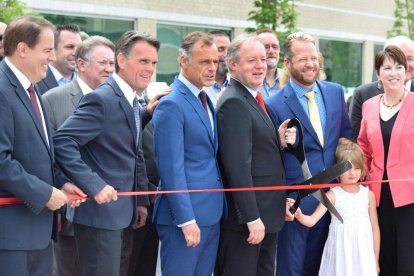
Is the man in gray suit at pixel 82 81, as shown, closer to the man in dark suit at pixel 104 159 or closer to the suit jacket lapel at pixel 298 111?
the man in dark suit at pixel 104 159

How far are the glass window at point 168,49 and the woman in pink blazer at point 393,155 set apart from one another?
459 inches

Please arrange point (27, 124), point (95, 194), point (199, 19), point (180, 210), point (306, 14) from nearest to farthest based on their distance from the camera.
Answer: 1. point (27, 124)
2. point (95, 194)
3. point (180, 210)
4. point (199, 19)
5. point (306, 14)

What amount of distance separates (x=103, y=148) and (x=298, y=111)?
181 cm

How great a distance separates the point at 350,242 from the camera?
5844 millimetres

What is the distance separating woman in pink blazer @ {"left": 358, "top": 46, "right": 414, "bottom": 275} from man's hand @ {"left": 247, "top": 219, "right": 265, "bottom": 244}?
1.37 metres

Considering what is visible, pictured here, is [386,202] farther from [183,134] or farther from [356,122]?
[183,134]

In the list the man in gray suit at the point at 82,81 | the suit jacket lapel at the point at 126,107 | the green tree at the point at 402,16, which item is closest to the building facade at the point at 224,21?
the green tree at the point at 402,16

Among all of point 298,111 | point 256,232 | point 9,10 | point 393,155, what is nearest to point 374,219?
point 393,155

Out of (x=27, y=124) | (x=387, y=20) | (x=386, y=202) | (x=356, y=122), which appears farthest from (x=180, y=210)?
(x=387, y=20)

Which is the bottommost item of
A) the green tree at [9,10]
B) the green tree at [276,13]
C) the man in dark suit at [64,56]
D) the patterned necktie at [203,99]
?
the patterned necktie at [203,99]

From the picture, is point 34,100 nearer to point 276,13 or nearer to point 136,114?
point 136,114

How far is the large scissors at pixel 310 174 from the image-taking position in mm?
5281

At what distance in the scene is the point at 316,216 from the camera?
569 cm

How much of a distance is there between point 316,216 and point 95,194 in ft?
6.92
